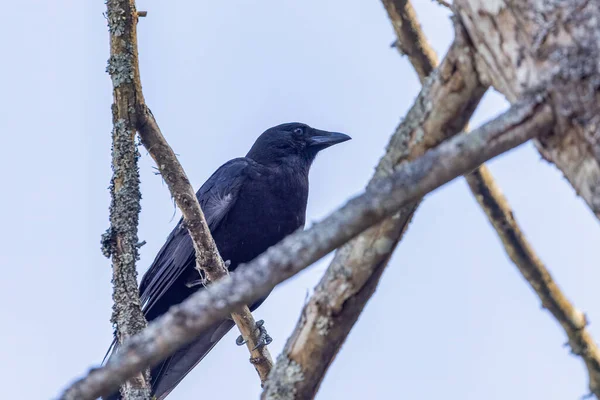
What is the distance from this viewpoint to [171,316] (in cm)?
156

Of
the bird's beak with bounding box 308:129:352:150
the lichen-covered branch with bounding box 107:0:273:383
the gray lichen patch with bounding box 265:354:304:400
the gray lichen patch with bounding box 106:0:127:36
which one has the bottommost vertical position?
the gray lichen patch with bounding box 265:354:304:400

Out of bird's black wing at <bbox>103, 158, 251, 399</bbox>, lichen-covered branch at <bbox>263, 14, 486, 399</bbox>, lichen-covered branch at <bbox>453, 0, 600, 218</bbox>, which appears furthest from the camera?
bird's black wing at <bbox>103, 158, 251, 399</bbox>

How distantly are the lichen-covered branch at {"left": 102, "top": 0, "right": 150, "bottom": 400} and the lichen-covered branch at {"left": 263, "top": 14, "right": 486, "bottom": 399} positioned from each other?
1.70 meters

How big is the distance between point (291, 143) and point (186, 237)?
4.85 feet

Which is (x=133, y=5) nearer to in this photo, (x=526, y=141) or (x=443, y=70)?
(x=443, y=70)

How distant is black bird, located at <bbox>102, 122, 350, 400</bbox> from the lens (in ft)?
16.8

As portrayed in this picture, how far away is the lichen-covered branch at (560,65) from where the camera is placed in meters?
1.69

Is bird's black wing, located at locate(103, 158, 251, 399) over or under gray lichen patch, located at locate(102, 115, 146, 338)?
over

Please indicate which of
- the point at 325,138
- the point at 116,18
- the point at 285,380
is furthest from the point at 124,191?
the point at 325,138

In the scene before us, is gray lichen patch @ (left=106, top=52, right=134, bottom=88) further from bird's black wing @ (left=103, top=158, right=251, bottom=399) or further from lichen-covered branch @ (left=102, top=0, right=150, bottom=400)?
bird's black wing @ (left=103, top=158, right=251, bottom=399)

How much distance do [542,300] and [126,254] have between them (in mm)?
2158

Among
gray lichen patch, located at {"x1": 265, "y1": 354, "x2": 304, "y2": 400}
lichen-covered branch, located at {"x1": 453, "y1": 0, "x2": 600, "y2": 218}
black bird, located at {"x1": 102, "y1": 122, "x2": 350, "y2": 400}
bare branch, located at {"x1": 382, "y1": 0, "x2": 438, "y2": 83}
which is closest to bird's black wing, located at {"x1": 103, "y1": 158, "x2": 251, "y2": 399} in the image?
black bird, located at {"x1": 102, "y1": 122, "x2": 350, "y2": 400}

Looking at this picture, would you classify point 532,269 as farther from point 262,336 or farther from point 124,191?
point 262,336

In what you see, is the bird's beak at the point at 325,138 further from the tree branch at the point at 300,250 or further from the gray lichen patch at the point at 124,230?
the tree branch at the point at 300,250
